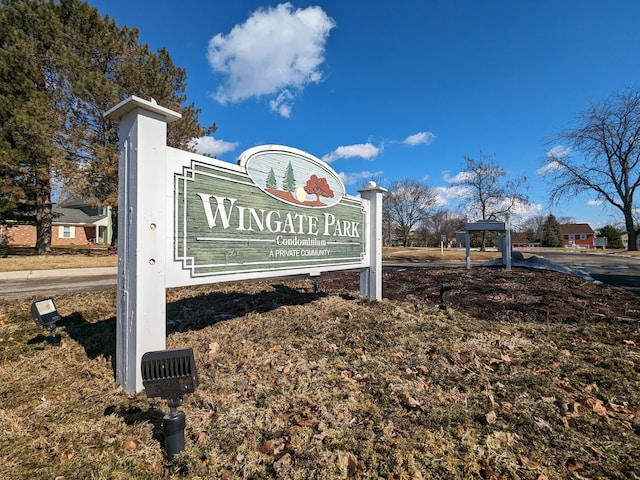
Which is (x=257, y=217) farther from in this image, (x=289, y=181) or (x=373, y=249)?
(x=373, y=249)

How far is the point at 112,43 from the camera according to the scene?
672 inches

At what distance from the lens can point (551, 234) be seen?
207 ft

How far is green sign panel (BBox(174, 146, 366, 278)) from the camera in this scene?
10.5 ft

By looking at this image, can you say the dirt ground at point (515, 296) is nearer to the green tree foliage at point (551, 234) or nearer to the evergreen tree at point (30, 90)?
the evergreen tree at point (30, 90)

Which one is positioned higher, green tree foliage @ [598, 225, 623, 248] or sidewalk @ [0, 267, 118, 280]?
green tree foliage @ [598, 225, 623, 248]

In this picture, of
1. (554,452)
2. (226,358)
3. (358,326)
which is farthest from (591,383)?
(226,358)

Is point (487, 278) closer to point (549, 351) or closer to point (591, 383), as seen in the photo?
point (549, 351)

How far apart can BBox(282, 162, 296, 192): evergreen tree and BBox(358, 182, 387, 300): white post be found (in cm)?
238

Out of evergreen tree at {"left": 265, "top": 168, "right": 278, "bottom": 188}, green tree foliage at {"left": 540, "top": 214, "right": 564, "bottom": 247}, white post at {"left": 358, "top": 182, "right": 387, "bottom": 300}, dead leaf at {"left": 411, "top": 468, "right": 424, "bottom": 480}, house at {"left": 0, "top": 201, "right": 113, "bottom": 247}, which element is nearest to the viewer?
dead leaf at {"left": 411, "top": 468, "right": 424, "bottom": 480}

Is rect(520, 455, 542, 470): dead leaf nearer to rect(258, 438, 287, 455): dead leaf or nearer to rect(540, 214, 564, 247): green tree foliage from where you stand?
rect(258, 438, 287, 455): dead leaf

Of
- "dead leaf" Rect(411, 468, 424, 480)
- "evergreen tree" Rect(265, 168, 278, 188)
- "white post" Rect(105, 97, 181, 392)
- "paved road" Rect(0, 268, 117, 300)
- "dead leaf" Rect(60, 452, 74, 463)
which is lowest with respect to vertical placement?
"dead leaf" Rect(411, 468, 424, 480)

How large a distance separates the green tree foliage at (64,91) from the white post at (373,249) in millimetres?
15842

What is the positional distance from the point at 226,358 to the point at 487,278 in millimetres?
9486

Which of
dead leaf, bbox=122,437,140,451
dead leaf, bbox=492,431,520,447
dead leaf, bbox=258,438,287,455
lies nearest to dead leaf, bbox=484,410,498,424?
dead leaf, bbox=492,431,520,447
